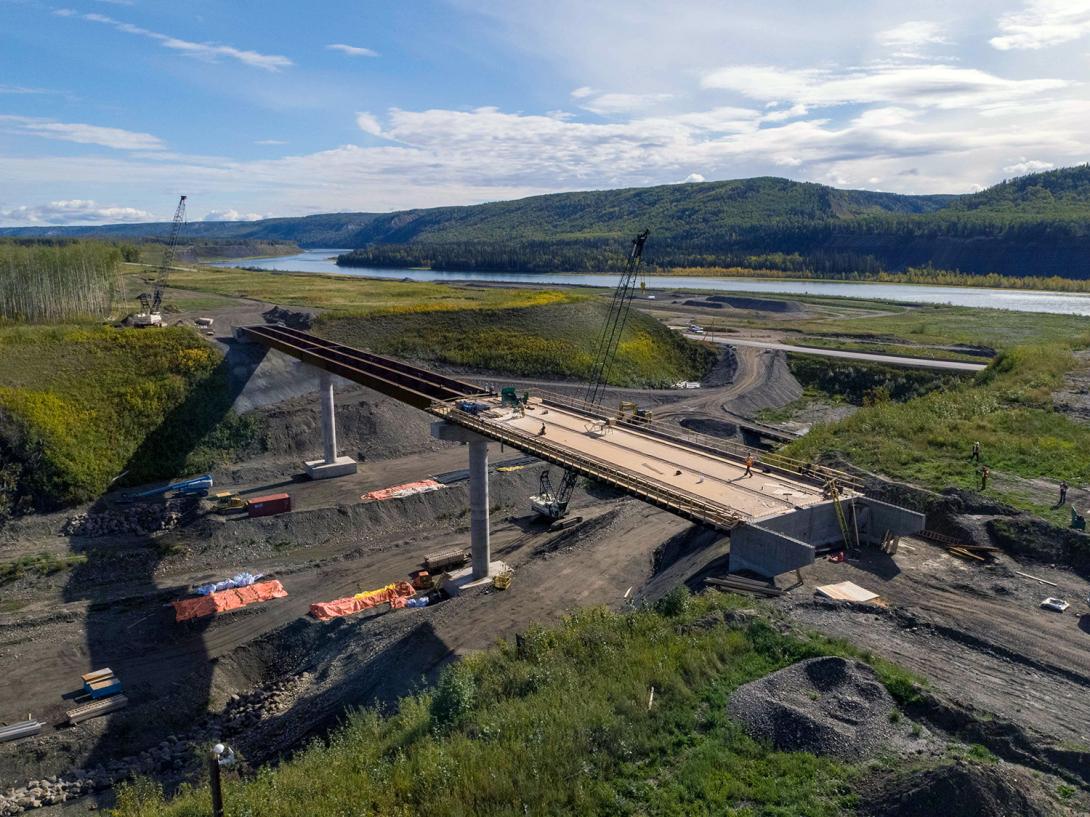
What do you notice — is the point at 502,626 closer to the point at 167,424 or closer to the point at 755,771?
the point at 755,771

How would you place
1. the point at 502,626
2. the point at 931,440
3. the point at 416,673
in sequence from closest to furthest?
the point at 416,673
the point at 502,626
the point at 931,440

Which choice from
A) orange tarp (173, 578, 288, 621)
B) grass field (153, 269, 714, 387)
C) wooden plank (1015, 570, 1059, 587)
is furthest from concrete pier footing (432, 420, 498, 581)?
grass field (153, 269, 714, 387)

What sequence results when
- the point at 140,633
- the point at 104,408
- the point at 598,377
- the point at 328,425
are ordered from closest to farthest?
the point at 140,633
the point at 104,408
the point at 328,425
the point at 598,377

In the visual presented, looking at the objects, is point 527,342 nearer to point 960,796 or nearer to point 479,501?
point 479,501

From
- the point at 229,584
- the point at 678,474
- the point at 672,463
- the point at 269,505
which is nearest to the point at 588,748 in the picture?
the point at 678,474

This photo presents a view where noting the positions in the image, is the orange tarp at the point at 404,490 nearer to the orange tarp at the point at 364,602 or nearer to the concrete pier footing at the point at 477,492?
the orange tarp at the point at 364,602

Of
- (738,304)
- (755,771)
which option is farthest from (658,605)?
(738,304)

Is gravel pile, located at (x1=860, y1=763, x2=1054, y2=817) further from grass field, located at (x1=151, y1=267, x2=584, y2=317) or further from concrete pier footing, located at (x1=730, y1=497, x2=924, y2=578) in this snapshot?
grass field, located at (x1=151, y1=267, x2=584, y2=317)
